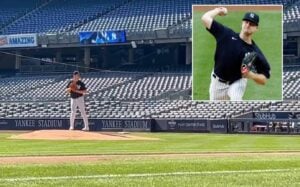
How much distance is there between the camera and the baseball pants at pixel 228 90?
16.3 meters

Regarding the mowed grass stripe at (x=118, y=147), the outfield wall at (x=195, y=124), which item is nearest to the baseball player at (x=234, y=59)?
the mowed grass stripe at (x=118, y=147)

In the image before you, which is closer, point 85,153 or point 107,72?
point 85,153

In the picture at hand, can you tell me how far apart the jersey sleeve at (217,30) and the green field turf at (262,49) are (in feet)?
0.98

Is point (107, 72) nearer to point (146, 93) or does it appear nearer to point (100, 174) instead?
point (146, 93)

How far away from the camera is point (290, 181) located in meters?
9.20

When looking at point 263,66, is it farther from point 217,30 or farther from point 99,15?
point 99,15

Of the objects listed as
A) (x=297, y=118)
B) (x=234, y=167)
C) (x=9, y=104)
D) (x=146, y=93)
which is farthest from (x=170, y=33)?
(x=234, y=167)

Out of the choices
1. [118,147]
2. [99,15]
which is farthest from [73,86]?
[99,15]

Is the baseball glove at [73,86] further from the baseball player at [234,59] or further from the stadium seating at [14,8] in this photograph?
the stadium seating at [14,8]

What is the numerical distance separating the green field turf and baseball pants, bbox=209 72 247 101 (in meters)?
0.26

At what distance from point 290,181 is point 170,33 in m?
33.9

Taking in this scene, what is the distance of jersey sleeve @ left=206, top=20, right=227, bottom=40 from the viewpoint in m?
16.2

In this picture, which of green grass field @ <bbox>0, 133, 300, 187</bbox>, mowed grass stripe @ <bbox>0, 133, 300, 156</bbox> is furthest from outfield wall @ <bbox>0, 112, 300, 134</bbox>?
green grass field @ <bbox>0, 133, 300, 187</bbox>

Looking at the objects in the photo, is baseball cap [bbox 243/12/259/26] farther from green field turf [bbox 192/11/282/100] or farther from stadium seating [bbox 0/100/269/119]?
stadium seating [bbox 0/100/269/119]
